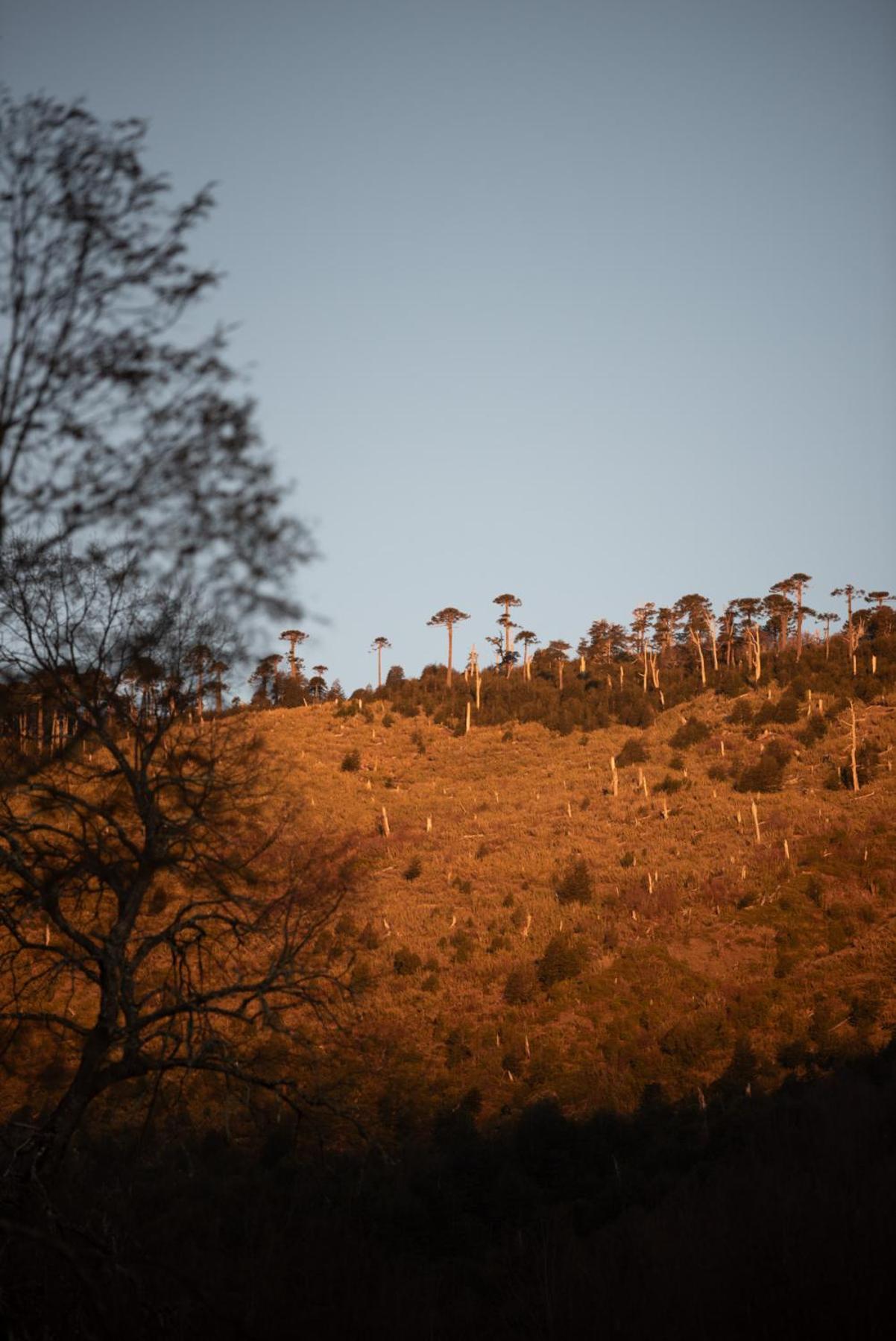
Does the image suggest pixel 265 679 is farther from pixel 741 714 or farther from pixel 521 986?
pixel 741 714

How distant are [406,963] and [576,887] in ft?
25.8

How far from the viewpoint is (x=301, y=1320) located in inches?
325

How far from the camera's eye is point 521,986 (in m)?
26.9

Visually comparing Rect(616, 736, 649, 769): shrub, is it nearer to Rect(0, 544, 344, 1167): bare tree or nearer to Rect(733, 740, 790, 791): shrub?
Rect(733, 740, 790, 791): shrub

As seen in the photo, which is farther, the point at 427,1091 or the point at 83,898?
the point at 427,1091

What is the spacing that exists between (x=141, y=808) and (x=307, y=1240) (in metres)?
9.91

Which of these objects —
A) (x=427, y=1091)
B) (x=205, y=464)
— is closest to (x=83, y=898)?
(x=205, y=464)

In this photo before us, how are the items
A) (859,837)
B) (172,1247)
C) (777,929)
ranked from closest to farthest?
(172,1247), (777,929), (859,837)

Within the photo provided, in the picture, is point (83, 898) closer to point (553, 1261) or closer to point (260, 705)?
point (260, 705)

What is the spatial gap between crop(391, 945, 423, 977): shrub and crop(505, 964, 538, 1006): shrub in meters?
3.12

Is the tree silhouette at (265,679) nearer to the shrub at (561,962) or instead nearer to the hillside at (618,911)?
the hillside at (618,911)

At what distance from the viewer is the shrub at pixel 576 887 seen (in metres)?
33.4

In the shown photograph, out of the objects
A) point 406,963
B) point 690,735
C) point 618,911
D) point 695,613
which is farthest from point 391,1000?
point 695,613

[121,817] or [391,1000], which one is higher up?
[121,817]
